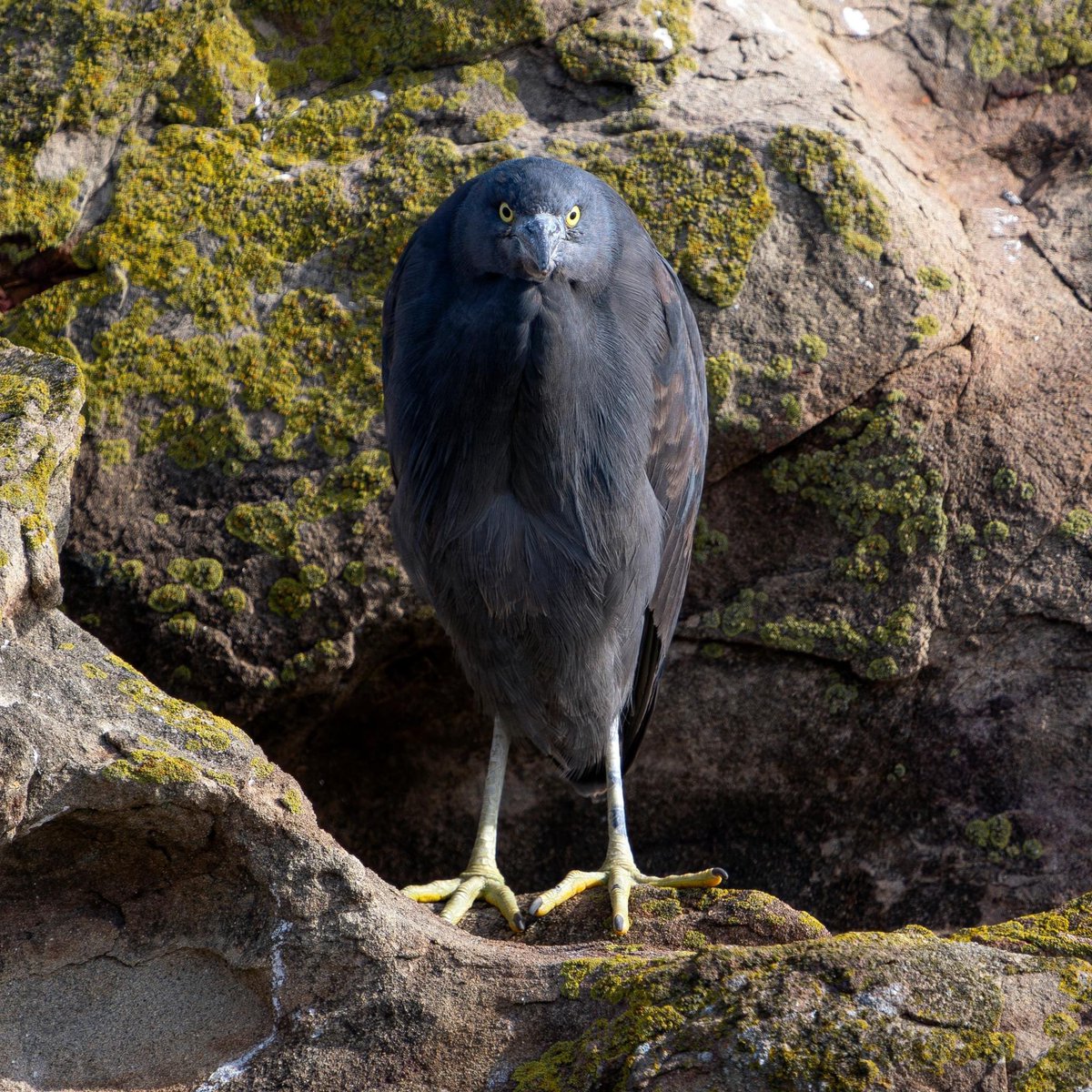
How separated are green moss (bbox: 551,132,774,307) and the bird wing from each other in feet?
1.52

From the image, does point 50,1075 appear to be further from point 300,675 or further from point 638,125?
point 638,125

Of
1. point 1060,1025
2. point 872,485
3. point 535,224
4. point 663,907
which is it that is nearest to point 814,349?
point 872,485

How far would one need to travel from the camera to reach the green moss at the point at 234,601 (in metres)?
4.08

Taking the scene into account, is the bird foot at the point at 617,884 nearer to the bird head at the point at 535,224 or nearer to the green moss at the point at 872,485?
the green moss at the point at 872,485

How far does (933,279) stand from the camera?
4395 millimetres

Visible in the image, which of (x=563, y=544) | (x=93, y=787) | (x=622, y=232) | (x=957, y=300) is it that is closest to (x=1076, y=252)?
(x=957, y=300)

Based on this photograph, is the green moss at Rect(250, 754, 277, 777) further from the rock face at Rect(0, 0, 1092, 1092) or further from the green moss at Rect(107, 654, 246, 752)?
the rock face at Rect(0, 0, 1092, 1092)

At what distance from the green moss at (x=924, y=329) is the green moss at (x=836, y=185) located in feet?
0.94

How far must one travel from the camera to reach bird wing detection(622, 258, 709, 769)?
3734 mm

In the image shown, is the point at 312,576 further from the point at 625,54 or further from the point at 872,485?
the point at 625,54

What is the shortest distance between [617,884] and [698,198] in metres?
2.44

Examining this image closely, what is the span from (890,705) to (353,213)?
2.57 m

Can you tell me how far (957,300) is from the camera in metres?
4.42

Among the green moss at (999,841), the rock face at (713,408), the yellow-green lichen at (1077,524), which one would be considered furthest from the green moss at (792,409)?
the green moss at (999,841)
